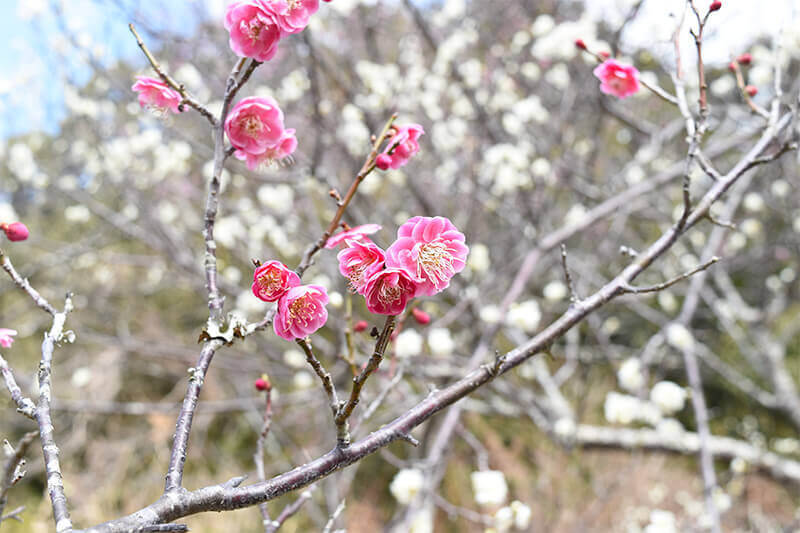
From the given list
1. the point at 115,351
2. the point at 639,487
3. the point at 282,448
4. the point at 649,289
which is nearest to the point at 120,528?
the point at 649,289

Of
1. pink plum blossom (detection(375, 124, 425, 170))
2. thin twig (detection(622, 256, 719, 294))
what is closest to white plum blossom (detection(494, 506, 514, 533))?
thin twig (detection(622, 256, 719, 294))

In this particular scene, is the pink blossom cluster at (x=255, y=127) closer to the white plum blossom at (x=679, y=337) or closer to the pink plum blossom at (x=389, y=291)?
the pink plum blossom at (x=389, y=291)

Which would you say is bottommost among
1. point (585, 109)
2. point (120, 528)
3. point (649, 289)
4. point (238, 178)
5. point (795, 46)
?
point (120, 528)

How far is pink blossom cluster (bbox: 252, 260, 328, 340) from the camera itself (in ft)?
2.46

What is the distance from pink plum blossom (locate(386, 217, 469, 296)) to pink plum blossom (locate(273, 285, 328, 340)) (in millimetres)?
136

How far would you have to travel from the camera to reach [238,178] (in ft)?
13.5

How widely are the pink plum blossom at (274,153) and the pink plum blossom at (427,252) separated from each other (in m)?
0.41

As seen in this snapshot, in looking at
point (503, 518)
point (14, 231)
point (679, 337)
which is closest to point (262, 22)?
point (14, 231)

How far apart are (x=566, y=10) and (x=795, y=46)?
2437mm

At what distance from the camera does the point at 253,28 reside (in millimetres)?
900

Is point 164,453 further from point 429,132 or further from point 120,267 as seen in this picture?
point 429,132

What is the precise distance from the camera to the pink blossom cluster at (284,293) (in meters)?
0.75

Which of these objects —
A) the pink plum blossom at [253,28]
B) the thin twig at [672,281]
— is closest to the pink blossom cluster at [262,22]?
the pink plum blossom at [253,28]

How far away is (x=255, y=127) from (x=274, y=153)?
0.26ft
